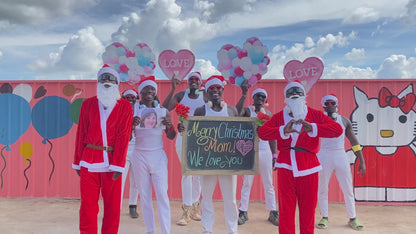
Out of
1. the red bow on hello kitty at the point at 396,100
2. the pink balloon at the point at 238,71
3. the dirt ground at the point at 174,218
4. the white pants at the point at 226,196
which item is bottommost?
the dirt ground at the point at 174,218

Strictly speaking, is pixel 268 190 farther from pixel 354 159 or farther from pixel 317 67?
pixel 354 159

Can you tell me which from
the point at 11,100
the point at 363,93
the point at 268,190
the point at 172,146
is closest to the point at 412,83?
the point at 363,93

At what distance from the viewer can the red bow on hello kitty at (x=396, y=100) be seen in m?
7.47

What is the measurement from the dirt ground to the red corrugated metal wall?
0.88ft

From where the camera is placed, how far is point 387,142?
746 cm

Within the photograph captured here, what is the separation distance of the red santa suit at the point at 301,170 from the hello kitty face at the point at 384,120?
4.16 m

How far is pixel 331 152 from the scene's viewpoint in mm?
5574

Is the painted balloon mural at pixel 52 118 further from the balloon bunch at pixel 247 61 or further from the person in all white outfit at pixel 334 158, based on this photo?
the person in all white outfit at pixel 334 158

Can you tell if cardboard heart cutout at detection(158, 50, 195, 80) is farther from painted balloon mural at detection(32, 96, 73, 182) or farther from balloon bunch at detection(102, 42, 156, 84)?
painted balloon mural at detection(32, 96, 73, 182)

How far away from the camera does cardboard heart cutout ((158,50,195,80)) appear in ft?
18.5

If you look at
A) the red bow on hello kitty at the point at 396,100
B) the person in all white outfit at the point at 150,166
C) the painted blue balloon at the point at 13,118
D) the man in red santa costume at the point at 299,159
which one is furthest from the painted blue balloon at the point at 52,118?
the red bow on hello kitty at the point at 396,100

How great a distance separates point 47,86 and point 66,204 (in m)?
2.65

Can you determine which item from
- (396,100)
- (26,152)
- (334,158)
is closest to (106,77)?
(334,158)

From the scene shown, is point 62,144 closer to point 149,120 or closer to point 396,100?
point 149,120
